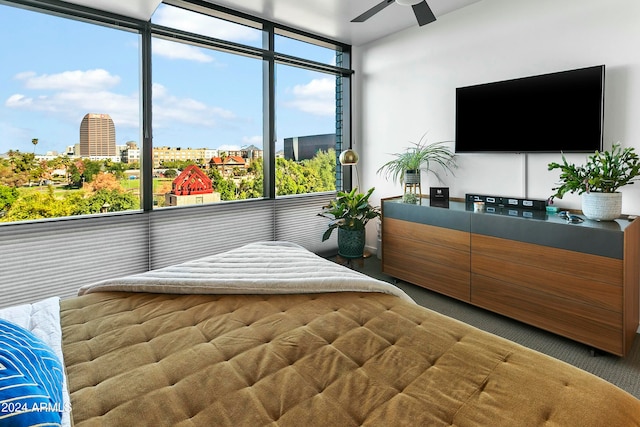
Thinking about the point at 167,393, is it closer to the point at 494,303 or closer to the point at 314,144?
the point at 494,303

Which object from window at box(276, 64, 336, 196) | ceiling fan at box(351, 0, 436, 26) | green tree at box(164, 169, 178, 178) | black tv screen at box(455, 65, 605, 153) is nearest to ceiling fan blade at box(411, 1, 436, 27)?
ceiling fan at box(351, 0, 436, 26)

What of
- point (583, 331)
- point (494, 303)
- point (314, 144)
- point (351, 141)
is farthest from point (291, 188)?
point (583, 331)

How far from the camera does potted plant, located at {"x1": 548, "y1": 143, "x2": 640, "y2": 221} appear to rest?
2.50 m

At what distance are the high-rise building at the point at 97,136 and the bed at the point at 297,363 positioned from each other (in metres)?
1.66

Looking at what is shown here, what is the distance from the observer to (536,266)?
8.85 ft

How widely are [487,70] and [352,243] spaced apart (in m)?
2.10

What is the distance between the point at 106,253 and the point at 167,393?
239 centimetres

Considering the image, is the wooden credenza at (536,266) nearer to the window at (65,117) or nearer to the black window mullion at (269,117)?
the black window mullion at (269,117)

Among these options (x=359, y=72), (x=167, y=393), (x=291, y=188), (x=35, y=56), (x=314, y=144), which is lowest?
(x=167, y=393)

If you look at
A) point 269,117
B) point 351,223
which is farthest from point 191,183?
point 351,223

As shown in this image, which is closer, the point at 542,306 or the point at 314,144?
the point at 542,306

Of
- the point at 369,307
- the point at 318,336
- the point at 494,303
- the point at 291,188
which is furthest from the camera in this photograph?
→ the point at 291,188

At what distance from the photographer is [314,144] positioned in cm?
460

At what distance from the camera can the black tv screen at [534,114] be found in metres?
2.77
